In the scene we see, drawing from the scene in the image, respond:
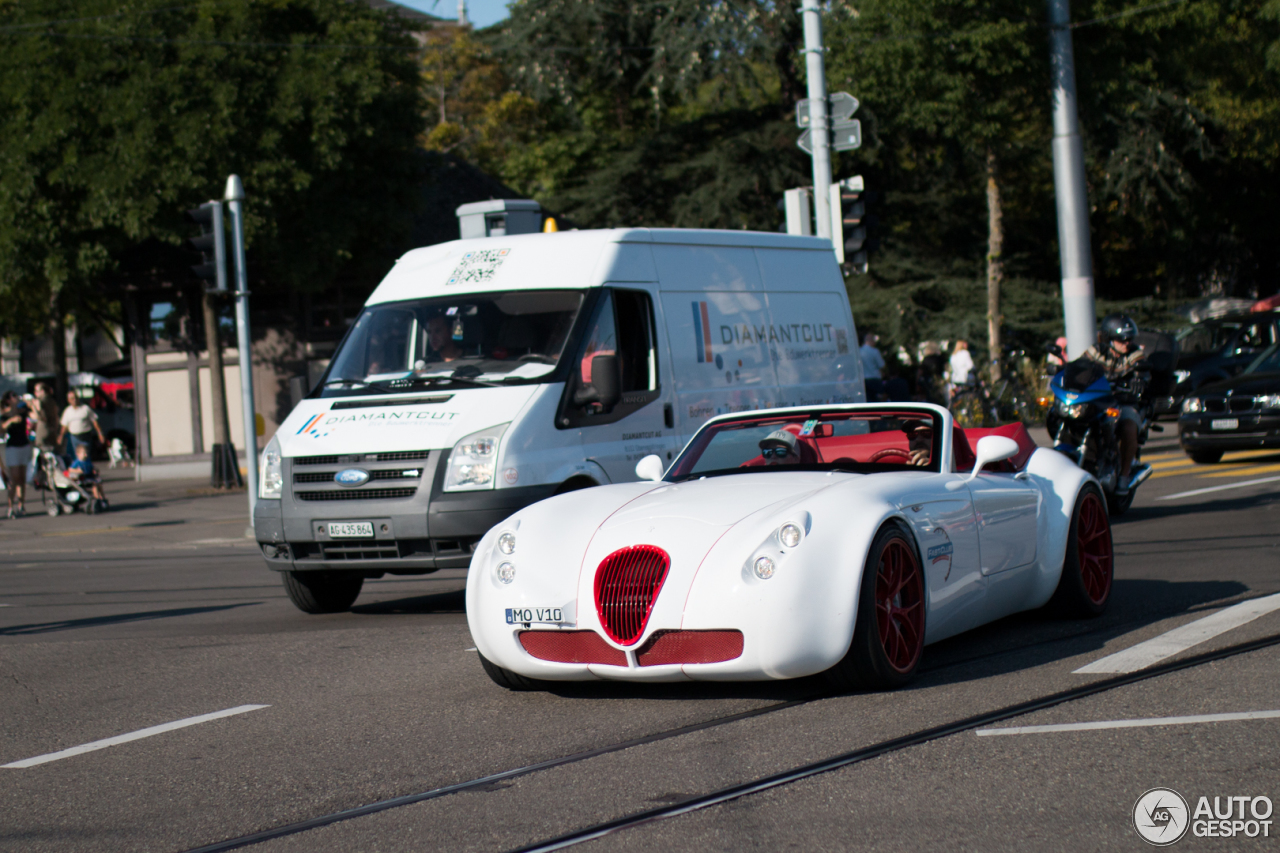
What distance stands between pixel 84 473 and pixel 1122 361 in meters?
14.2

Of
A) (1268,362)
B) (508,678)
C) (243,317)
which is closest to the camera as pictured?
(508,678)

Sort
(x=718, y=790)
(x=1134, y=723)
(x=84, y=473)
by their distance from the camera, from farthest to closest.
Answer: (x=84, y=473) < (x=1134, y=723) < (x=718, y=790)

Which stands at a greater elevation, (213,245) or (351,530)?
(213,245)

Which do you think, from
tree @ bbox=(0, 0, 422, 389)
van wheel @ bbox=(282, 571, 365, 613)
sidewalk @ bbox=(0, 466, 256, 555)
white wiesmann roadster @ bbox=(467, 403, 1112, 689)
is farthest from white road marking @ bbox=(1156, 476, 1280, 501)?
tree @ bbox=(0, 0, 422, 389)

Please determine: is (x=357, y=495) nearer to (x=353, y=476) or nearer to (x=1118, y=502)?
(x=353, y=476)

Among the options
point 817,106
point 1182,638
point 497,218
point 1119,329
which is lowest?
point 1182,638

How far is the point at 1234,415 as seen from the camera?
1722 centimetres

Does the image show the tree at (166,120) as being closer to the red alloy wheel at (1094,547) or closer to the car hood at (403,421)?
the car hood at (403,421)

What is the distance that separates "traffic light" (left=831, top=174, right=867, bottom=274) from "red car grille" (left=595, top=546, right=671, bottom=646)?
11.9 metres

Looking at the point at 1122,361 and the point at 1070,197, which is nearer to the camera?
the point at 1122,361

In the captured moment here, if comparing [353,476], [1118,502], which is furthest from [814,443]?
[1118,502]

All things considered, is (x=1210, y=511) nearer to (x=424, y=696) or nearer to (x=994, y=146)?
(x=424, y=696)

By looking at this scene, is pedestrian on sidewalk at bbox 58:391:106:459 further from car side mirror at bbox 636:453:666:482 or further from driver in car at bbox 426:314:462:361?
car side mirror at bbox 636:453:666:482

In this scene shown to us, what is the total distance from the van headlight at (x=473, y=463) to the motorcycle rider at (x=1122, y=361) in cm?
626
